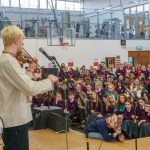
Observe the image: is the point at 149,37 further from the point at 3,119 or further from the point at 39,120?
the point at 3,119

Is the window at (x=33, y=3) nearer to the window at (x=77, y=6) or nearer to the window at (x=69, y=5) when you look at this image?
the window at (x=69, y=5)

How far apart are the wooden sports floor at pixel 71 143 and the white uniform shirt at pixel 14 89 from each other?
109 inches

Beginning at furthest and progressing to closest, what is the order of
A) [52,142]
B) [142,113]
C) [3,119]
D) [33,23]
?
[33,23], [142,113], [52,142], [3,119]

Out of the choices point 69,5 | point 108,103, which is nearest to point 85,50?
point 69,5

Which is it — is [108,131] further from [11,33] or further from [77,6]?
[77,6]

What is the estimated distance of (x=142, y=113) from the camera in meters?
6.29

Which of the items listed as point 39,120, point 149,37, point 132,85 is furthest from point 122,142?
point 149,37

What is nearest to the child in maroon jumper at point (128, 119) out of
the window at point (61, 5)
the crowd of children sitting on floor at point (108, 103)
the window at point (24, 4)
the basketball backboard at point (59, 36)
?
the crowd of children sitting on floor at point (108, 103)

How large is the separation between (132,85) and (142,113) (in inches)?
114

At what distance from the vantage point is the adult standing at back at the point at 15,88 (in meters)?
1.86

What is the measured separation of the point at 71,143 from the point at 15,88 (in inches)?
123

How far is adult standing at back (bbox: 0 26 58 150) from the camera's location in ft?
6.09

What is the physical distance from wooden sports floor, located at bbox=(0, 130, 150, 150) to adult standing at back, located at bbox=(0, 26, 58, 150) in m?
2.71

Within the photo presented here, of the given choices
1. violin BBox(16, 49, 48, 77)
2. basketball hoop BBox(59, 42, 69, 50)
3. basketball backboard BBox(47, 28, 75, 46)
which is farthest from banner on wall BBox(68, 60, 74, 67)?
violin BBox(16, 49, 48, 77)
